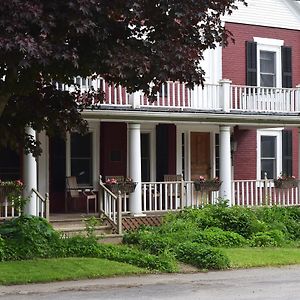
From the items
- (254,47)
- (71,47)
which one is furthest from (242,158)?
(71,47)

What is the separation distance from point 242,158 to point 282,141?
174cm

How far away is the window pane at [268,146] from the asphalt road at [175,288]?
37.0ft

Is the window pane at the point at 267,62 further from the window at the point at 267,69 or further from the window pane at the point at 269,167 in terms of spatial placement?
the window pane at the point at 269,167

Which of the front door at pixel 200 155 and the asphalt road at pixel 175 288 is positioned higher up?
the front door at pixel 200 155

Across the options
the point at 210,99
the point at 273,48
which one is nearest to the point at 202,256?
the point at 210,99

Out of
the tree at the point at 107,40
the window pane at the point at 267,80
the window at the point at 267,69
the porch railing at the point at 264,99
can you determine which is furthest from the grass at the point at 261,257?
the window at the point at 267,69

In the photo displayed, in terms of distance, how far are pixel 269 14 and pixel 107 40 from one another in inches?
568

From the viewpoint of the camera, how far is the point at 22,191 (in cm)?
1784

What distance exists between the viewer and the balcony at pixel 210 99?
1980 centimetres

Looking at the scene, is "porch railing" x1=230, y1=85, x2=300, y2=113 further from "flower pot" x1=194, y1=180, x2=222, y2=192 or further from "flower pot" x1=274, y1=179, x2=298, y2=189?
"flower pot" x1=194, y1=180, x2=222, y2=192

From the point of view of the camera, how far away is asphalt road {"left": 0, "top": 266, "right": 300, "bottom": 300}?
11.9 metres

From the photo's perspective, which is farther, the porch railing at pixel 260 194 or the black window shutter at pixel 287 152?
the black window shutter at pixel 287 152

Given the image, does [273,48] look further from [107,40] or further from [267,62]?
[107,40]

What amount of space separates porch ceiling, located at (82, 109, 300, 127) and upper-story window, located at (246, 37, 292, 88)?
229cm
